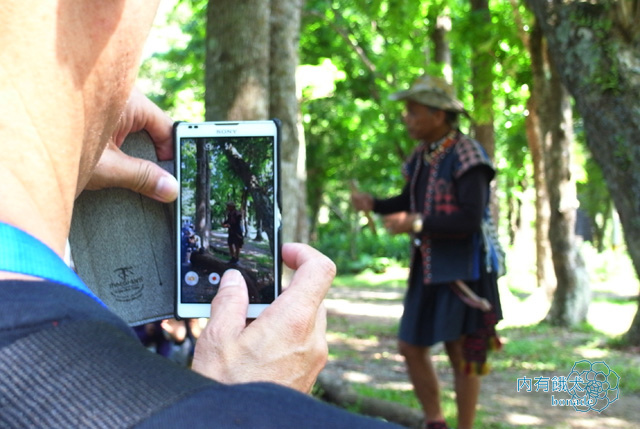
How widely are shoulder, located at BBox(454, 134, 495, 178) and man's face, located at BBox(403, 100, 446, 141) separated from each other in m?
0.30

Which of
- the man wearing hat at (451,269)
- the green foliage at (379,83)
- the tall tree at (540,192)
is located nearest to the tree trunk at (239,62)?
the man wearing hat at (451,269)

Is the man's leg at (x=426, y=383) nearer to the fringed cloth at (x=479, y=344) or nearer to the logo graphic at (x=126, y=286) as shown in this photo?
the fringed cloth at (x=479, y=344)

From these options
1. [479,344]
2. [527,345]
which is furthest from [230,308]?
[527,345]

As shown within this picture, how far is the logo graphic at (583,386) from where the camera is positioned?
618cm

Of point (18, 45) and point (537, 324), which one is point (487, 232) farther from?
point (537, 324)

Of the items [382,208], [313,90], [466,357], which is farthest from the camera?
[313,90]

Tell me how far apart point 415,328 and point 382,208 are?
0.83m

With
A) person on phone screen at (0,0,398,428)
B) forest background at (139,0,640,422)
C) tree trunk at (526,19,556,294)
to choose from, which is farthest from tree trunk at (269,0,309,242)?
tree trunk at (526,19,556,294)

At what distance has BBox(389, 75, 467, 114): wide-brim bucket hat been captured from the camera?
16.7 feet

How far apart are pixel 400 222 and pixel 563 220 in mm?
5969

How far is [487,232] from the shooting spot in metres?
4.79

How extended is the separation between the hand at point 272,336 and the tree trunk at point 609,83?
2759 millimetres

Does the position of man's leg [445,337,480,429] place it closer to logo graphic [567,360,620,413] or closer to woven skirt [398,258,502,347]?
woven skirt [398,258,502,347]

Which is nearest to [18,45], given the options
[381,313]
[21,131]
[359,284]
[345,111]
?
[21,131]
